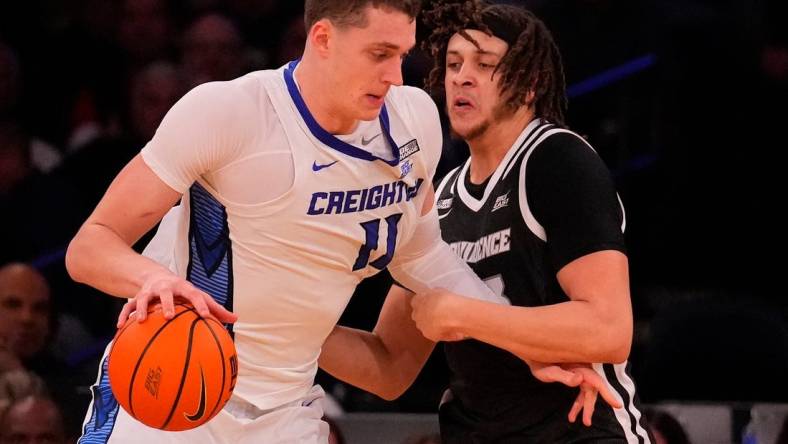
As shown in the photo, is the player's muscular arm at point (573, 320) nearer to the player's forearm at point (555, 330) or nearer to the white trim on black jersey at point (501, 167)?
the player's forearm at point (555, 330)

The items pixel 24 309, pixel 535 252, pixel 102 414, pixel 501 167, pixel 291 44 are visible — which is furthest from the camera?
pixel 291 44

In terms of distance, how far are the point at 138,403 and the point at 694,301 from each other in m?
4.15

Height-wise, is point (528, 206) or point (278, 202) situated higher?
point (278, 202)

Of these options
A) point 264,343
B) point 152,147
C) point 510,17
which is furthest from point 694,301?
point 152,147

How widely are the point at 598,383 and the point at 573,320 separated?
22 centimetres

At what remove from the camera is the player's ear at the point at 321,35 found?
11.3 ft

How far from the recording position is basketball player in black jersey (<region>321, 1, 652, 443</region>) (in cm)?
357

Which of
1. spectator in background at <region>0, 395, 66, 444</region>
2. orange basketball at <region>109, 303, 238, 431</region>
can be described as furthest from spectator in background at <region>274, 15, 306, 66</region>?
orange basketball at <region>109, 303, 238, 431</region>

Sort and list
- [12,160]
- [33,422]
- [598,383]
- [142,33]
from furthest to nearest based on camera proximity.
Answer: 1. [142,33]
2. [12,160]
3. [33,422]
4. [598,383]

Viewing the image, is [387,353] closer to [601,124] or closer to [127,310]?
[127,310]

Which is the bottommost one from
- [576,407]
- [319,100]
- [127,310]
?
[576,407]

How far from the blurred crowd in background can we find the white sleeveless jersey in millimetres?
2995

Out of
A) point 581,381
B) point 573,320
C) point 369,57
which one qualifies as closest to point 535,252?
point 573,320

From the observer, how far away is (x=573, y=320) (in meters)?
3.52
